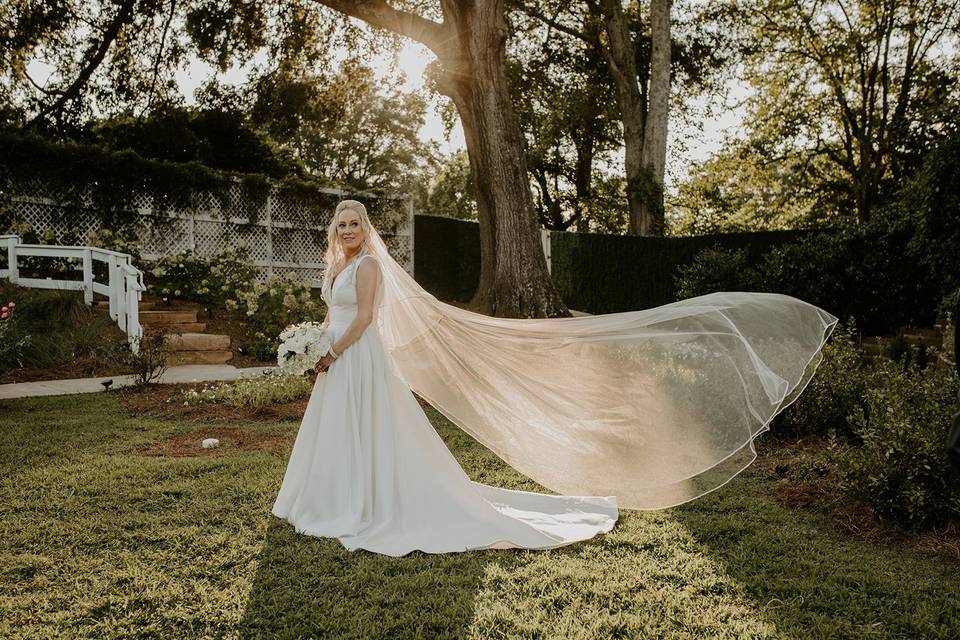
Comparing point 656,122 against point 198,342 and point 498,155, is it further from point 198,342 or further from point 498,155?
point 198,342

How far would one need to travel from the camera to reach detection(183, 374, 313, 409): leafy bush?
8182 millimetres

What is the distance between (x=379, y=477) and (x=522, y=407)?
107 centimetres

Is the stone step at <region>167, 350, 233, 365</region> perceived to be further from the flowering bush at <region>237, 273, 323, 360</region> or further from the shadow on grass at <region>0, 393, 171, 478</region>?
the shadow on grass at <region>0, 393, 171, 478</region>

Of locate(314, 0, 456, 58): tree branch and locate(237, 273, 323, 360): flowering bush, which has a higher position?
locate(314, 0, 456, 58): tree branch

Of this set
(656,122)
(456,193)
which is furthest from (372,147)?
(656,122)

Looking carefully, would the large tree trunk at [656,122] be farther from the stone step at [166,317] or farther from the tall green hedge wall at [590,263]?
the stone step at [166,317]

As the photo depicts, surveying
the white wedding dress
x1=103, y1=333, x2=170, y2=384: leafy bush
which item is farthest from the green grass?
x1=103, y1=333, x2=170, y2=384: leafy bush

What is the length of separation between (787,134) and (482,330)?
2207 cm

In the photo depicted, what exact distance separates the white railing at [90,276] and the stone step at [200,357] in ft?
2.18

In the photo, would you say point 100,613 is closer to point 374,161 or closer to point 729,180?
point 729,180

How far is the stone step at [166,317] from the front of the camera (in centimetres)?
1207

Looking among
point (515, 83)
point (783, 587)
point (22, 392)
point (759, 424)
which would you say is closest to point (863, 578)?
point (783, 587)

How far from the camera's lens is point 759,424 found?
4070mm

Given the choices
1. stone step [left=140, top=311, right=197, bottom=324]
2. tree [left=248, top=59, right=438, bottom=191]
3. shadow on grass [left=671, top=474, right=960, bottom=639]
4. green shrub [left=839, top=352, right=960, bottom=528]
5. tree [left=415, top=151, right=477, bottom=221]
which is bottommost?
shadow on grass [left=671, top=474, right=960, bottom=639]
